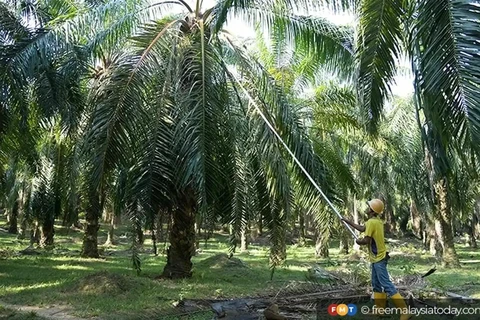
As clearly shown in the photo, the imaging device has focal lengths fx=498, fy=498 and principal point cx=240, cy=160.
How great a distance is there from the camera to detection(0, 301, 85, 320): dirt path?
7.83 m

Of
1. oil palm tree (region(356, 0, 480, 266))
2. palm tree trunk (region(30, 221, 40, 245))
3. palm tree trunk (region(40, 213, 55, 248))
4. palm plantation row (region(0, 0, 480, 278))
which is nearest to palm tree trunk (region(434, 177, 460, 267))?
palm plantation row (region(0, 0, 480, 278))

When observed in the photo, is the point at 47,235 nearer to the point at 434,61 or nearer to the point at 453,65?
the point at 434,61

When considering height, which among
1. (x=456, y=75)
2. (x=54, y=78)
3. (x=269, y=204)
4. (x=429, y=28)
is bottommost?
(x=269, y=204)

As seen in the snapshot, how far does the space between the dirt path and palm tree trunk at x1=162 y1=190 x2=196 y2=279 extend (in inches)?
136

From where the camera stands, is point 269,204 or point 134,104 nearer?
point 134,104

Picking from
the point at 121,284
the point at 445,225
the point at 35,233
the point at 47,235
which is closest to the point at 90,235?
the point at 47,235

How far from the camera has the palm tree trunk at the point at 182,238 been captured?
37.1 ft

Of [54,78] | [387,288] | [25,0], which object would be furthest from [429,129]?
[25,0]

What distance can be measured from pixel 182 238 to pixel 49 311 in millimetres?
3867

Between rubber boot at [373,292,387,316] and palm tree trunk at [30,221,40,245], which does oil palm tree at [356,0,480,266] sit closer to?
rubber boot at [373,292,387,316]

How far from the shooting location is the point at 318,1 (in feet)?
24.1

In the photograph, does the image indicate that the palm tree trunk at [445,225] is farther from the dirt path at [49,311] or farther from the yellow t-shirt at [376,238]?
the dirt path at [49,311]

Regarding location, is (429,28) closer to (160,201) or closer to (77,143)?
(160,201)

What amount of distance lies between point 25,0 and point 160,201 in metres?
4.89
